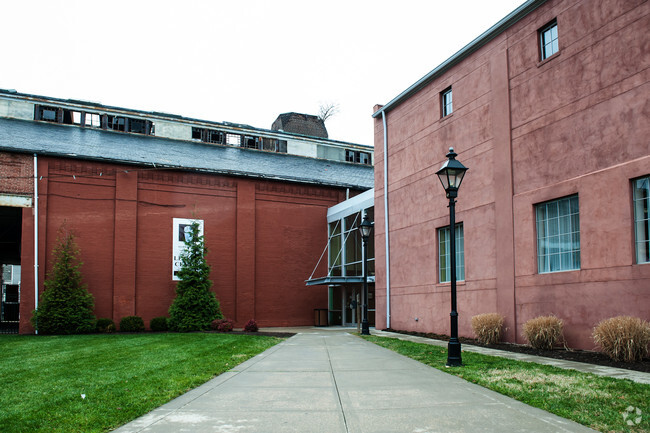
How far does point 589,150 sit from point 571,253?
2482mm

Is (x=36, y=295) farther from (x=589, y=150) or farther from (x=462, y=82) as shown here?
(x=589, y=150)

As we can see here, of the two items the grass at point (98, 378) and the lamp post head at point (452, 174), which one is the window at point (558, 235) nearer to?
the lamp post head at point (452, 174)

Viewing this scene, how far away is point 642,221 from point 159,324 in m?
20.3

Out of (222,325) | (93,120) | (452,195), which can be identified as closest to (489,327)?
(452,195)

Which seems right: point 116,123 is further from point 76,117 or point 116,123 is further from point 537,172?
point 537,172

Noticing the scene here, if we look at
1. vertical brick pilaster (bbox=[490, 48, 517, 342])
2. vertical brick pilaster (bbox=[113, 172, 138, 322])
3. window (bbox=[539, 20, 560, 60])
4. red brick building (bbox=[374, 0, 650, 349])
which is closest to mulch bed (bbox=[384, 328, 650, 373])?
red brick building (bbox=[374, 0, 650, 349])

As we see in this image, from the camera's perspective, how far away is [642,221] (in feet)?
37.8

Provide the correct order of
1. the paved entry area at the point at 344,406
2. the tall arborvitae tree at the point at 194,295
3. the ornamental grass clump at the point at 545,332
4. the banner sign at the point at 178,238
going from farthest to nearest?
1. the banner sign at the point at 178,238
2. the tall arborvitae tree at the point at 194,295
3. the ornamental grass clump at the point at 545,332
4. the paved entry area at the point at 344,406

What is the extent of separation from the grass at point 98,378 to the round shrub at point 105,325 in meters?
7.37

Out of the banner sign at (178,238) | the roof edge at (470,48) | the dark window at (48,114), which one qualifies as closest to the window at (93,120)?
the dark window at (48,114)

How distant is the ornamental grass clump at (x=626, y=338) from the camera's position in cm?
1038

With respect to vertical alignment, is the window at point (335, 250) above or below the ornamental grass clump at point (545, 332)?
above

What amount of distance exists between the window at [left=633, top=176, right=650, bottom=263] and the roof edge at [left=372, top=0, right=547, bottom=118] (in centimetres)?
596

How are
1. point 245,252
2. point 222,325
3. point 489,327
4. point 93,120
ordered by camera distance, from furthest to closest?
point 93,120, point 245,252, point 222,325, point 489,327
